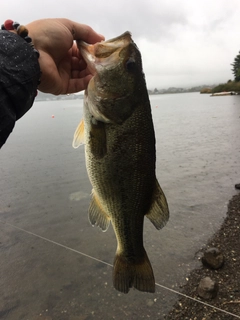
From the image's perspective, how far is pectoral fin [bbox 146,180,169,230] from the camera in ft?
8.89

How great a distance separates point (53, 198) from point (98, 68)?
9228mm

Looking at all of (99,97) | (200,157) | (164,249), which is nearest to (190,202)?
(164,249)

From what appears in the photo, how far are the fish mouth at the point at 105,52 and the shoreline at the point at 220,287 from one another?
4222 mm

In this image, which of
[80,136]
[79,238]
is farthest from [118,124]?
[79,238]

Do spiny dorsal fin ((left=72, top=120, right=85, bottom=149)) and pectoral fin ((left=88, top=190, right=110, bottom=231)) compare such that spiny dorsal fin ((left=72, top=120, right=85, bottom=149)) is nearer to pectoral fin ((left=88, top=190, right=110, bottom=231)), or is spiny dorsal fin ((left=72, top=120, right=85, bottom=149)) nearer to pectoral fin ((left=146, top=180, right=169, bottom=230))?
pectoral fin ((left=88, top=190, right=110, bottom=231))

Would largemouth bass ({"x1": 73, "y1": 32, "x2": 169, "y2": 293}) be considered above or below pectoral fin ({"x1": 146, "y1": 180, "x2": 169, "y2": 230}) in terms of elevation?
above

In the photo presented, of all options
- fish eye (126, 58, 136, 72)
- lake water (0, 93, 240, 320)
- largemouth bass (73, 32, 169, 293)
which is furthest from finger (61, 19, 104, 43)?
lake water (0, 93, 240, 320)

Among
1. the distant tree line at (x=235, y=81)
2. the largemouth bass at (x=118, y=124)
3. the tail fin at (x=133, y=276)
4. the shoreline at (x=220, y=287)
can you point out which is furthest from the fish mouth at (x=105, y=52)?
the distant tree line at (x=235, y=81)

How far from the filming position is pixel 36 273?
6.71m

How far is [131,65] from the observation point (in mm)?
2479

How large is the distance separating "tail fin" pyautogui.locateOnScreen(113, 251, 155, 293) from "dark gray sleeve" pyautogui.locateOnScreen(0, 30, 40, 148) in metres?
1.69

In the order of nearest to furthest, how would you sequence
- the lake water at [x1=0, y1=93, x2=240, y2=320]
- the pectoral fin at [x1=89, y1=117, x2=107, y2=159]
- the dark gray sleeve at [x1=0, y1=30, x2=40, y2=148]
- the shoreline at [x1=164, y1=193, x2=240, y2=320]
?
the dark gray sleeve at [x1=0, y1=30, x2=40, y2=148] < the pectoral fin at [x1=89, y1=117, x2=107, y2=159] < the shoreline at [x1=164, y1=193, x2=240, y2=320] < the lake water at [x1=0, y1=93, x2=240, y2=320]

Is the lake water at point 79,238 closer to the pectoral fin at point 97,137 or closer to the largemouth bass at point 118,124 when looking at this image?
the largemouth bass at point 118,124

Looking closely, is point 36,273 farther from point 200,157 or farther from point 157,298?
point 200,157
